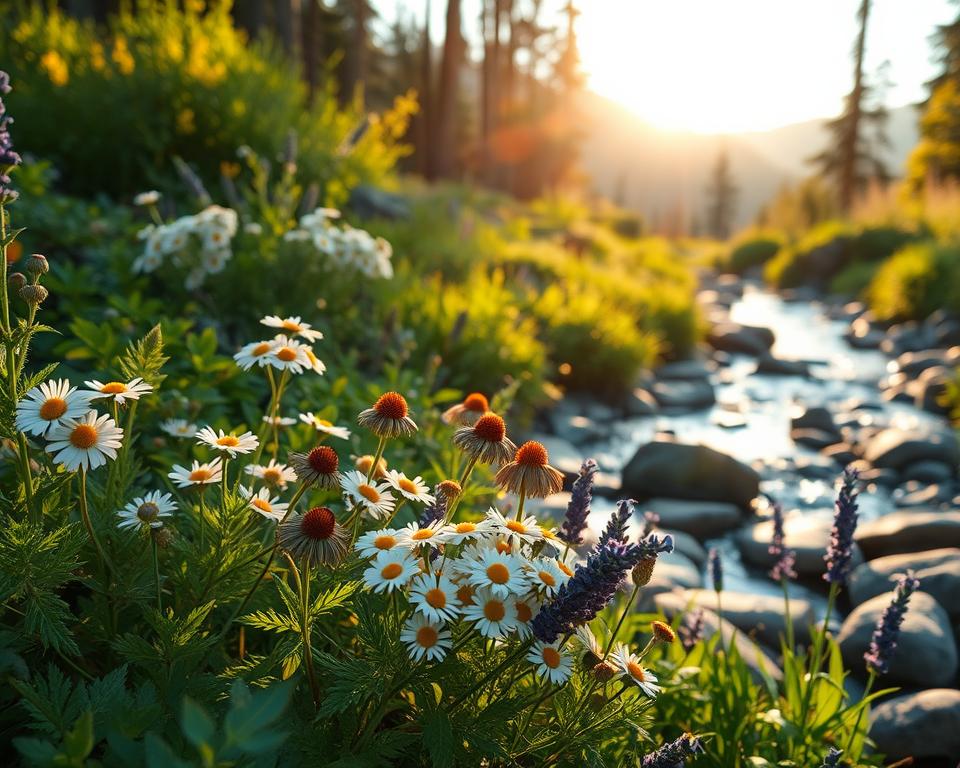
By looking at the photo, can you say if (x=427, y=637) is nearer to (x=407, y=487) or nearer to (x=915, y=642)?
(x=407, y=487)

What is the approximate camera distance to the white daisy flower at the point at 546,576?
1.13m

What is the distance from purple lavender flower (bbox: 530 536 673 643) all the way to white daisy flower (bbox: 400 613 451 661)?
15 centimetres

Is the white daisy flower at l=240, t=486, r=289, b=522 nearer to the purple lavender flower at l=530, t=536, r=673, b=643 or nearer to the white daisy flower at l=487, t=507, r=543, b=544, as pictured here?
the white daisy flower at l=487, t=507, r=543, b=544

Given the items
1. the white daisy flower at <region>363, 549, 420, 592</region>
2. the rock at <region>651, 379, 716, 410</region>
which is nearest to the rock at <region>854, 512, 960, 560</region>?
the rock at <region>651, 379, 716, 410</region>

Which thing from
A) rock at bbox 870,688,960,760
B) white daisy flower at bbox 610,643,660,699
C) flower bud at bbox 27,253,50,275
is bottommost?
rock at bbox 870,688,960,760

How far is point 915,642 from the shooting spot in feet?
8.32

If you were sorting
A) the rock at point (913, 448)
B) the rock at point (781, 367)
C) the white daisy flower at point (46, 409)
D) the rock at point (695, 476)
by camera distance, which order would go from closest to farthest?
the white daisy flower at point (46, 409) < the rock at point (695, 476) < the rock at point (913, 448) < the rock at point (781, 367)

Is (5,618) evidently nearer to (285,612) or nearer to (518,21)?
(285,612)

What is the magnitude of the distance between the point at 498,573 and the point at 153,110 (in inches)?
215

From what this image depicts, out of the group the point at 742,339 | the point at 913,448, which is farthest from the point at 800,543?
the point at 742,339

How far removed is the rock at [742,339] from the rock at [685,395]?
235 centimetres

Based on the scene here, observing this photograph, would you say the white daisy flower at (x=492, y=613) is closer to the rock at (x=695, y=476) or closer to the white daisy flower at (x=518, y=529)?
the white daisy flower at (x=518, y=529)

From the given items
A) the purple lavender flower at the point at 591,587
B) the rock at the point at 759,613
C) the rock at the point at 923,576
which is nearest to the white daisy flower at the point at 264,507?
the purple lavender flower at the point at 591,587

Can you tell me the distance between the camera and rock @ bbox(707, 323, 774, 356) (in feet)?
29.6
